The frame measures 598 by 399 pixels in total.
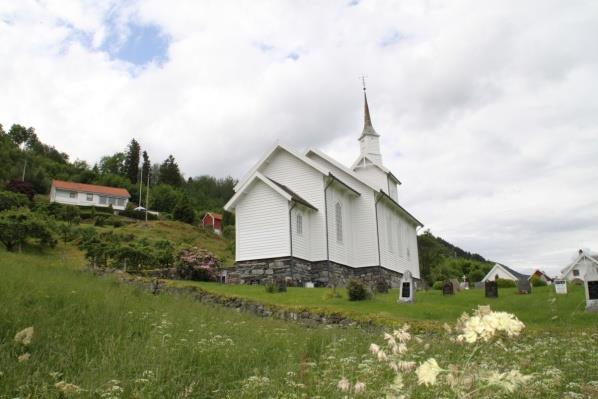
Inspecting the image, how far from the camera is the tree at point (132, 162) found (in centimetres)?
9869

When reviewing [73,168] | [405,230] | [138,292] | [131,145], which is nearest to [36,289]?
[138,292]

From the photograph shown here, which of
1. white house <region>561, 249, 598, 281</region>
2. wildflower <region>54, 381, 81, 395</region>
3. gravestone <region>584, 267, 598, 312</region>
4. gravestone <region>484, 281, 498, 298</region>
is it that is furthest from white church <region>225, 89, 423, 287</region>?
wildflower <region>54, 381, 81, 395</region>

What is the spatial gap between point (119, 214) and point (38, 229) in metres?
36.6

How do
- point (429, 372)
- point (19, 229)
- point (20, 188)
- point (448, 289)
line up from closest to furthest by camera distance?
point (429, 372) → point (448, 289) → point (19, 229) → point (20, 188)

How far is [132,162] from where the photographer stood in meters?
99.8

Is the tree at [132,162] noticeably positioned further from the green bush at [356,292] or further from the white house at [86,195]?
the green bush at [356,292]

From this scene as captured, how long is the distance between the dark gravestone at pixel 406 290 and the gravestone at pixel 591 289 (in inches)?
229

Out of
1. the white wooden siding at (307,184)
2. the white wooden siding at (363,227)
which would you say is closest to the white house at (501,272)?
the white wooden siding at (363,227)

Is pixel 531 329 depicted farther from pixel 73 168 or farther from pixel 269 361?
pixel 73 168

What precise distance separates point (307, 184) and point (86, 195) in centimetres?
5442

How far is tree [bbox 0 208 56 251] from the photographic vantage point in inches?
1162

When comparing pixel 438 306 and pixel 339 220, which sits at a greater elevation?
pixel 339 220

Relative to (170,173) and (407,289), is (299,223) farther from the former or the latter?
(170,173)

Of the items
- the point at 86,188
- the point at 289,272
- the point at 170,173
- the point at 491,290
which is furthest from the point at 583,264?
the point at 170,173
